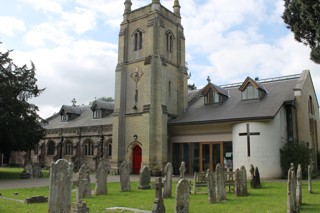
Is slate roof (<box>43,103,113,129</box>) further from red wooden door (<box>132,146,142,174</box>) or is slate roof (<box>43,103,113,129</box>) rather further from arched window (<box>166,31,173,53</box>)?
arched window (<box>166,31,173,53</box>)

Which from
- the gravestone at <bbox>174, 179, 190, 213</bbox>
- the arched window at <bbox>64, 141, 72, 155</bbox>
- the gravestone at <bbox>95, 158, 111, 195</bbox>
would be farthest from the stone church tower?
the gravestone at <bbox>174, 179, 190, 213</bbox>

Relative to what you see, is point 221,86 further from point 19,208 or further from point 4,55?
point 19,208

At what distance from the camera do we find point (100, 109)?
128ft

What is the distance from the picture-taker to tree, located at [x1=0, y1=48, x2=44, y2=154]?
2425 centimetres

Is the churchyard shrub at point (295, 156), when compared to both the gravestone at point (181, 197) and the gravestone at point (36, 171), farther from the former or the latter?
the gravestone at point (36, 171)

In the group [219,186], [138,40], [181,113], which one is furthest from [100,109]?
[219,186]

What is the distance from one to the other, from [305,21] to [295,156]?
11.4m

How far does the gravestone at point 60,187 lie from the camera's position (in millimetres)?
6387

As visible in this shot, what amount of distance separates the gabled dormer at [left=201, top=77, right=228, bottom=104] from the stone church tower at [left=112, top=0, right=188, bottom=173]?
9.79ft

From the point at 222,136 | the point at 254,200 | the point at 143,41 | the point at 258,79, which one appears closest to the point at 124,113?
the point at 143,41

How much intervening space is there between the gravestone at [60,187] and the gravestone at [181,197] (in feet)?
9.62

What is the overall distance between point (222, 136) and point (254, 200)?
47.0 feet

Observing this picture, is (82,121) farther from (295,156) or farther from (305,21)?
(305,21)

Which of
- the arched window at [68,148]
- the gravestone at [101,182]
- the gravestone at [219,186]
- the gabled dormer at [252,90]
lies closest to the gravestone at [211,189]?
the gravestone at [219,186]
